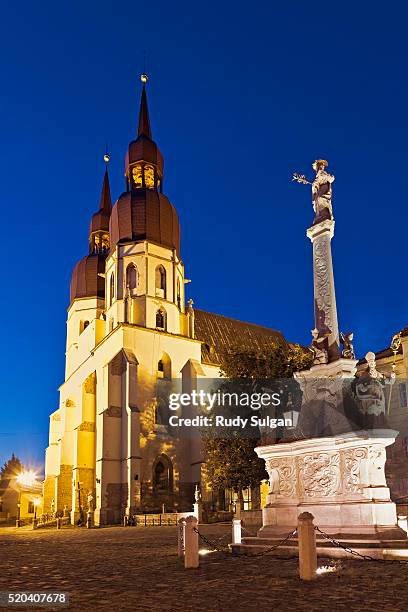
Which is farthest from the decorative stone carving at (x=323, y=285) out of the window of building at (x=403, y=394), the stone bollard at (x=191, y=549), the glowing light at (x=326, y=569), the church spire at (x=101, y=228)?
the church spire at (x=101, y=228)

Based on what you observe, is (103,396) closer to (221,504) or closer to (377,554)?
(221,504)

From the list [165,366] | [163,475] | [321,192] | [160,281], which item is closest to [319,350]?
[321,192]

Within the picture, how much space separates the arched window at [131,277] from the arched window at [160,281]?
1890 mm

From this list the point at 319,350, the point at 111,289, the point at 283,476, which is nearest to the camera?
the point at 283,476

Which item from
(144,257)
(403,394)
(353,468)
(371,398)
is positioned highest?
(144,257)

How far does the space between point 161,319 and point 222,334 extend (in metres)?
11.4

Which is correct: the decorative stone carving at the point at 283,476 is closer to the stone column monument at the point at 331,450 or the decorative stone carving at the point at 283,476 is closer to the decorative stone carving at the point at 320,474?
the stone column monument at the point at 331,450

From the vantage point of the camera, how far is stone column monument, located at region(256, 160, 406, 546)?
13094 millimetres

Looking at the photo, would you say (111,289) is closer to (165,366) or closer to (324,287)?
(165,366)

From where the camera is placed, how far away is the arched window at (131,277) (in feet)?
162

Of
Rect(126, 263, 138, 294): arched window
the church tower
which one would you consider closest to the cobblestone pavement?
the church tower

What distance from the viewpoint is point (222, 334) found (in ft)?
193

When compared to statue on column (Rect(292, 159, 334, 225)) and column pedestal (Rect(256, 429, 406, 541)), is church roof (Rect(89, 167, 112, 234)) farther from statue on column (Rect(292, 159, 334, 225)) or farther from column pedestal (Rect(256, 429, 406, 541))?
column pedestal (Rect(256, 429, 406, 541))

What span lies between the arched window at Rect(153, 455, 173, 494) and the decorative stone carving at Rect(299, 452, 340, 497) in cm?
3073
